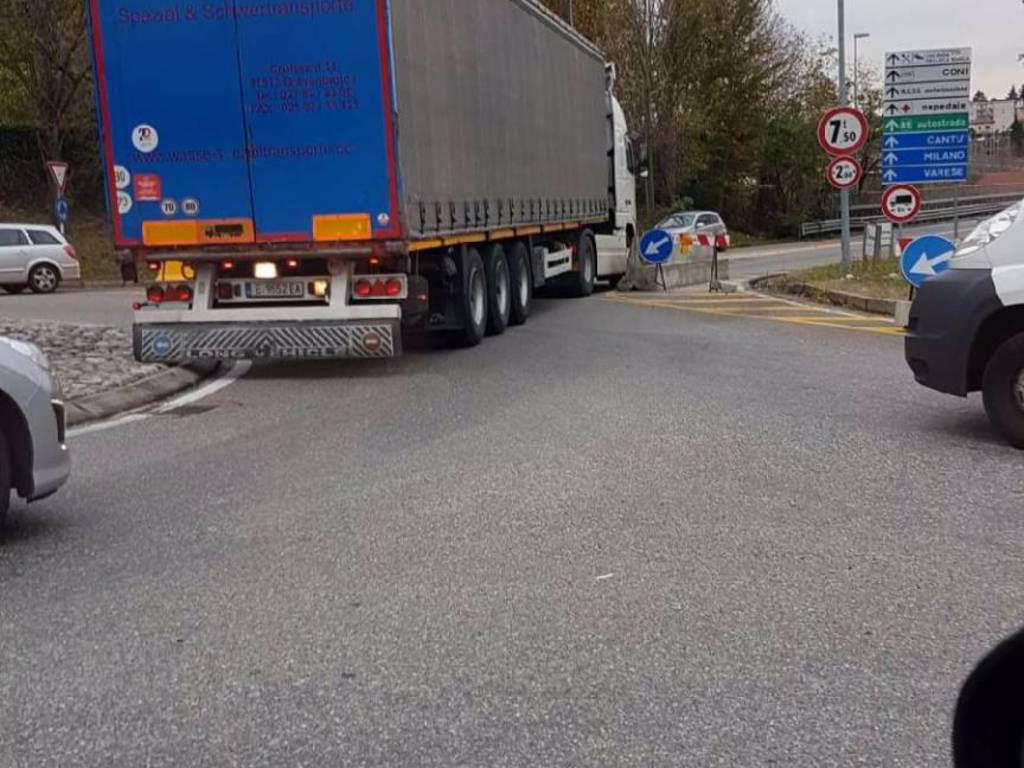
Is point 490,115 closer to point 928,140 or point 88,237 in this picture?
point 928,140

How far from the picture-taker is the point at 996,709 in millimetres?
1894

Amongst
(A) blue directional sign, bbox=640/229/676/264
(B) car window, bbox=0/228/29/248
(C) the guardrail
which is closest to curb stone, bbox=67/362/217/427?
(A) blue directional sign, bbox=640/229/676/264

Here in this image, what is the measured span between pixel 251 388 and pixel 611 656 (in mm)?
7004

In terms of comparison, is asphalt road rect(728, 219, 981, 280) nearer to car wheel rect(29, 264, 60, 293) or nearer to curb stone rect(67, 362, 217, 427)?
curb stone rect(67, 362, 217, 427)

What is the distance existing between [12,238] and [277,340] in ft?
60.0

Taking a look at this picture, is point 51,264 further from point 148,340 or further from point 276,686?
point 276,686

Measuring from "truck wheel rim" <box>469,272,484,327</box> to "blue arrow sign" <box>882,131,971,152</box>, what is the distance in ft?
27.6

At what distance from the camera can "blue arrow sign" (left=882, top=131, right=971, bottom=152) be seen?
56.7 feet

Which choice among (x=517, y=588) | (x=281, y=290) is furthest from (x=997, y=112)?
(x=517, y=588)

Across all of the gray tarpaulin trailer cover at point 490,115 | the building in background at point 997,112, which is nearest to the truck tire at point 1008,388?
the gray tarpaulin trailer cover at point 490,115

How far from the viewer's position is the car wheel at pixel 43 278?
25641 millimetres

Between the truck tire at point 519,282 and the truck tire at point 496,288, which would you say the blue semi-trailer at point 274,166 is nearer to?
the truck tire at point 496,288

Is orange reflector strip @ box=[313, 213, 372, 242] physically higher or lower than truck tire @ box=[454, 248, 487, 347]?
higher

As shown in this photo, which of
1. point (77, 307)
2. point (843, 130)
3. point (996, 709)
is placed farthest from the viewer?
point (77, 307)
